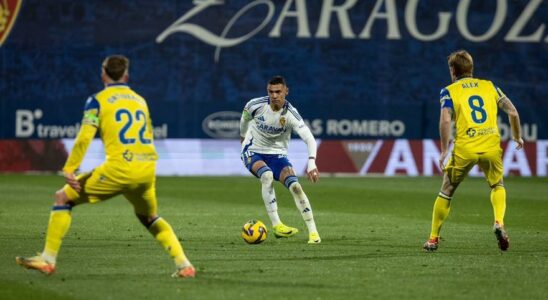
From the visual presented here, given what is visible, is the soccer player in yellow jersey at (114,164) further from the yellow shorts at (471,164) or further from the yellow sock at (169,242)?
the yellow shorts at (471,164)

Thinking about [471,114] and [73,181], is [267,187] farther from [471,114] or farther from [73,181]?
[73,181]

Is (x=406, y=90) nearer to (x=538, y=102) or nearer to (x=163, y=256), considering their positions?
(x=538, y=102)

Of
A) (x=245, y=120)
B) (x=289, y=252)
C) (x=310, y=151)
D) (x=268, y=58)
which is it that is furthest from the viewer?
(x=268, y=58)

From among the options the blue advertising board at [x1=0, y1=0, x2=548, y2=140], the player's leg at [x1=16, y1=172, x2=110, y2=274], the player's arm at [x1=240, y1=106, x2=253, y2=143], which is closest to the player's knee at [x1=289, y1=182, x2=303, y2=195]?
the player's arm at [x1=240, y1=106, x2=253, y2=143]

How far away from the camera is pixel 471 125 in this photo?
11.6m

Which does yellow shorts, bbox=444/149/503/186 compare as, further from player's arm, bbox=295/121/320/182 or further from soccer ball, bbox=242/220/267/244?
soccer ball, bbox=242/220/267/244

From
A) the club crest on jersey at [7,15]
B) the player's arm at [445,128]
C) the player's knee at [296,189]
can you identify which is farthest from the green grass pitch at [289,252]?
the club crest on jersey at [7,15]

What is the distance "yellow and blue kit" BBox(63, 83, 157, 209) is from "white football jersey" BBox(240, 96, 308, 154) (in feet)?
14.0

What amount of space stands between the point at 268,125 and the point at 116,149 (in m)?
4.58

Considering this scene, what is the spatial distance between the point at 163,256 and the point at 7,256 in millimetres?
1523

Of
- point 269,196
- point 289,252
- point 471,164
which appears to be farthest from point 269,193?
point 471,164

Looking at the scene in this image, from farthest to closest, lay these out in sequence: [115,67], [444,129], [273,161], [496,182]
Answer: [273,161]
[496,182]
[444,129]
[115,67]

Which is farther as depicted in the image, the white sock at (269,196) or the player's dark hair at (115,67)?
the white sock at (269,196)

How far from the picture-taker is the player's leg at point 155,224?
9.31 metres
